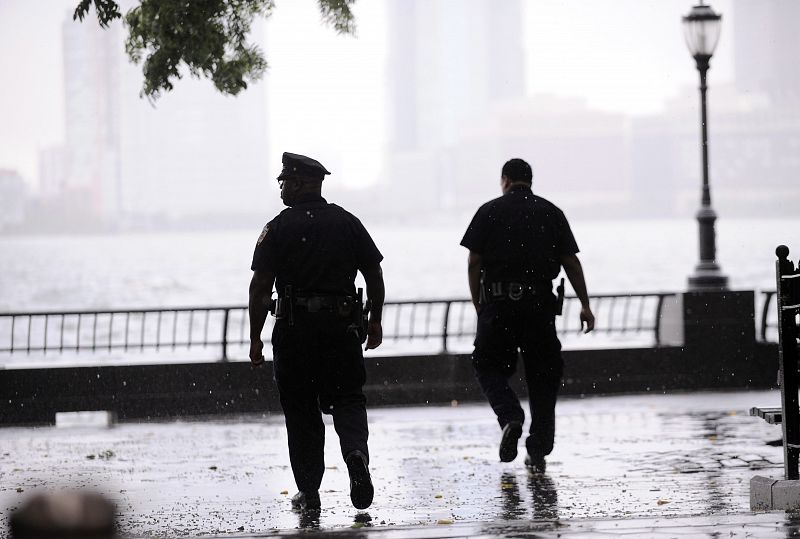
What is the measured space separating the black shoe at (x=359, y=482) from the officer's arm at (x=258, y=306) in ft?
2.51

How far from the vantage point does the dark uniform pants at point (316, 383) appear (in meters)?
7.41

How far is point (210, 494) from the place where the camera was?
8.38 metres

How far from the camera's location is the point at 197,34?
37.3 feet

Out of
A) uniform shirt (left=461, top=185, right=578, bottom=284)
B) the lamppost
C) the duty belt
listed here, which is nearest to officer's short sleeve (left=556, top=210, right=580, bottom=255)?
uniform shirt (left=461, top=185, right=578, bottom=284)

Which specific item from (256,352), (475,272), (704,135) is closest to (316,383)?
(256,352)

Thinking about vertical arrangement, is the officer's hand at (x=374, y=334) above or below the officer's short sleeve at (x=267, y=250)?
below

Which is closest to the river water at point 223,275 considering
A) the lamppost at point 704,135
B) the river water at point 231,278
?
the river water at point 231,278

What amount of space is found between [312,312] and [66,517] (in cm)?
529

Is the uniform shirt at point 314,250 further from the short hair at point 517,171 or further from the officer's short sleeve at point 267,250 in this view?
the short hair at point 517,171

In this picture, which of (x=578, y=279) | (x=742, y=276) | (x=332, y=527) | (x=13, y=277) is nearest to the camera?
(x=332, y=527)

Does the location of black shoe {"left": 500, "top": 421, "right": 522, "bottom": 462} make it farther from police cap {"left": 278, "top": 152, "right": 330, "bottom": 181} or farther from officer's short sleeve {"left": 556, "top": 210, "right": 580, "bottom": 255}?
police cap {"left": 278, "top": 152, "right": 330, "bottom": 181}

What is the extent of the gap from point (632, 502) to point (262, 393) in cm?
646

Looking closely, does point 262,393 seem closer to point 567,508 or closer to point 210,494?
point 210,494

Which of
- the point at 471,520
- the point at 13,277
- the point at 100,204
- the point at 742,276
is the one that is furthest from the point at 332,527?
the point at 100,204
